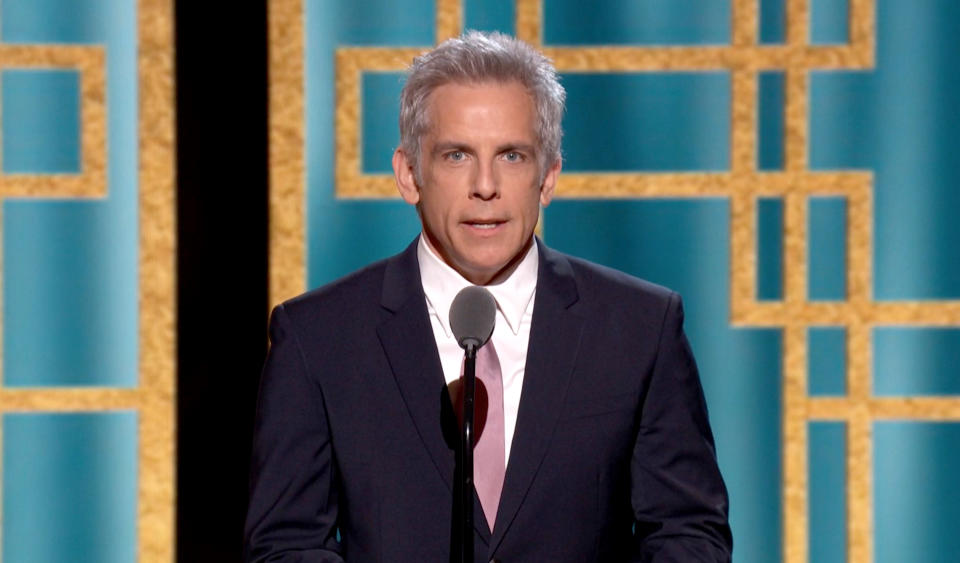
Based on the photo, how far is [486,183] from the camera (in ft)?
4.68

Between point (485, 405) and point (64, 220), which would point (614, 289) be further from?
point (64, 220)

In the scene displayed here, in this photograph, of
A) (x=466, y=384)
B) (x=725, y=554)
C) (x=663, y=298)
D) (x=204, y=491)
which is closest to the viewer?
(x=466, y=384)

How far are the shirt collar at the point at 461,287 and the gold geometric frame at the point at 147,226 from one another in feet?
3.41

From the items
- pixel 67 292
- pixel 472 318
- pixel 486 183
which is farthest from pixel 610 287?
pixel 67 292

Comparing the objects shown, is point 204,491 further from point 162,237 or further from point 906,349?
point 906,349

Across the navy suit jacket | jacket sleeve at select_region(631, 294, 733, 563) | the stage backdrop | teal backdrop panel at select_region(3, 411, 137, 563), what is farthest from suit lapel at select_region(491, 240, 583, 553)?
teal backdrop panel at select_region(3, 411, 137, 563)

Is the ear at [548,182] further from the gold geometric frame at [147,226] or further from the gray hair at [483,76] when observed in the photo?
the gold geometric frame at [147,226]

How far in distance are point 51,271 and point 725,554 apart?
158cm

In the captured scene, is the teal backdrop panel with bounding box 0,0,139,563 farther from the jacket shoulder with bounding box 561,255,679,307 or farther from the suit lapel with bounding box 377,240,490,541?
the jacket shoulder with bounding box 561,255,679,307

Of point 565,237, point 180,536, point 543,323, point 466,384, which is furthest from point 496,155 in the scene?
point 180,536

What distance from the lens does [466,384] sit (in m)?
1.15

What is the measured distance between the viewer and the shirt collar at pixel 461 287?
154 cm

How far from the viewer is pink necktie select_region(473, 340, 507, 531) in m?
1.44

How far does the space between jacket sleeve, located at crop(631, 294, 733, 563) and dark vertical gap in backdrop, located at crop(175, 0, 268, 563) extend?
110 centimetres
